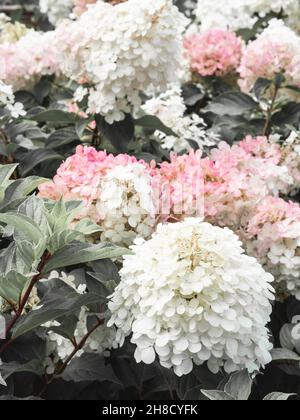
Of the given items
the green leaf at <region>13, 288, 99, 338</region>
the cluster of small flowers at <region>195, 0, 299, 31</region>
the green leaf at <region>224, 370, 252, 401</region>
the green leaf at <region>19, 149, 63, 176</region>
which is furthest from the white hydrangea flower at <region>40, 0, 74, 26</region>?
the green leaf at <region>224, 370, 252, 401</region>

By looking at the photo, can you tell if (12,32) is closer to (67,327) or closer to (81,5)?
(81,5)

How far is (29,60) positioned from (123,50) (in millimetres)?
611

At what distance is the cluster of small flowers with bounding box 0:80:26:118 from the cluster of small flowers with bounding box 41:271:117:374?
50cm

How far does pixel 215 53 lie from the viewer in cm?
243

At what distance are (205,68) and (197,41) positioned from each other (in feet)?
0.29

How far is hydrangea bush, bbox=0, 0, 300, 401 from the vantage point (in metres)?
1.16

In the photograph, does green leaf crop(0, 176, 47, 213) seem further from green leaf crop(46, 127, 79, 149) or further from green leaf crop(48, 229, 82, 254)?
green leaf crop(46, 127, 79, 149)

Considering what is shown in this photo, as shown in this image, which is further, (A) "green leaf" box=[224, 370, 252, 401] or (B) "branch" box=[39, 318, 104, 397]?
(B) "branch" box=[39, 318, 104, 397]

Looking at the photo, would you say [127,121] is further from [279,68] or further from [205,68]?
[205,68]

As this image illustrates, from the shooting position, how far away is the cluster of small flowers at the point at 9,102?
1.70 metres

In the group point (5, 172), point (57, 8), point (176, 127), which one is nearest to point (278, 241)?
point (5, 172)

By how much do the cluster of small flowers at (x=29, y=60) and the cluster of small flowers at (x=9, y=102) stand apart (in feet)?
1.26

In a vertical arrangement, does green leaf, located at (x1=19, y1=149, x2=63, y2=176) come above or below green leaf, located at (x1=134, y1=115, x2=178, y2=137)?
below
